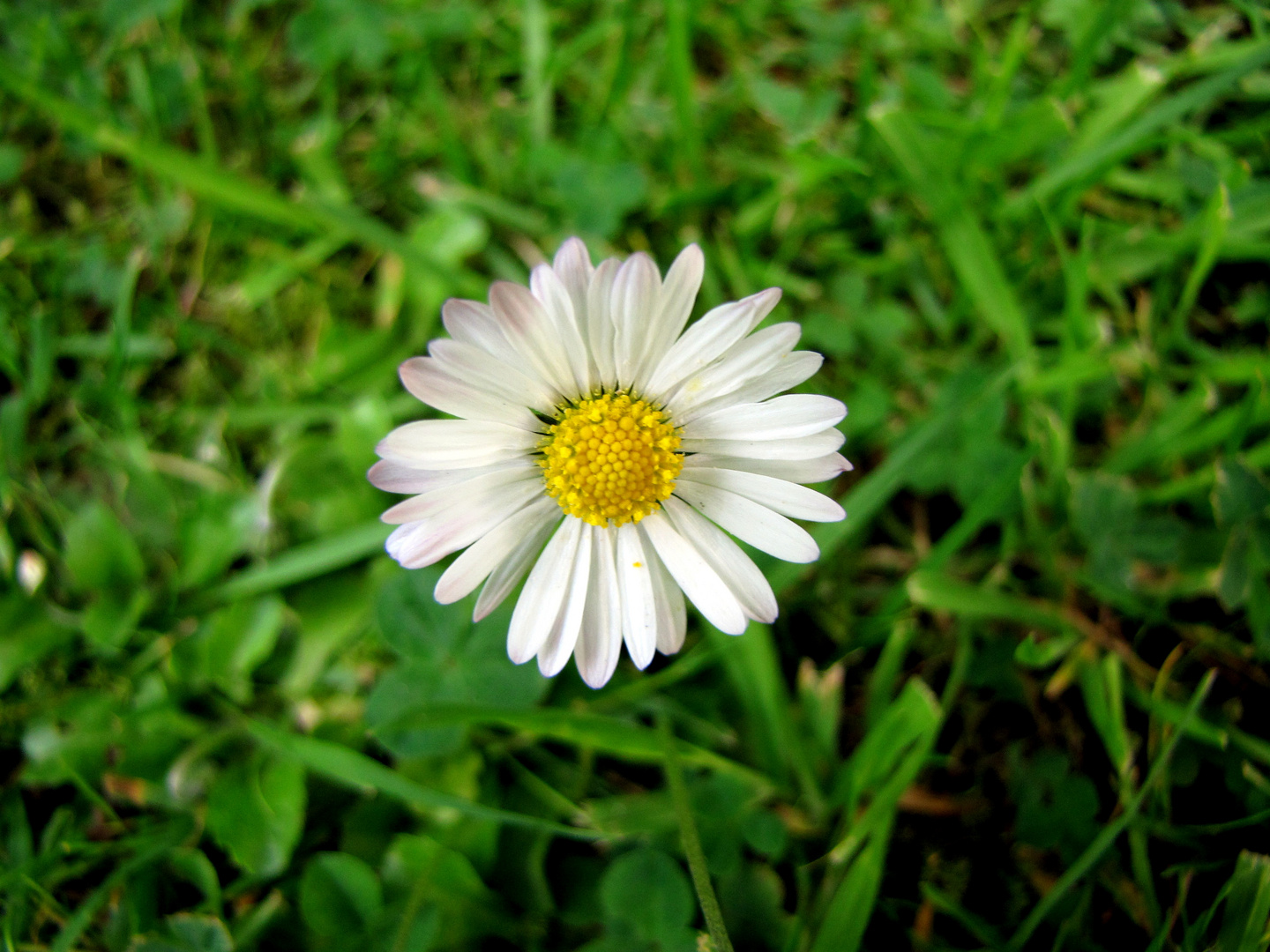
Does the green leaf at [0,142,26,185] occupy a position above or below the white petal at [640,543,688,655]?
above

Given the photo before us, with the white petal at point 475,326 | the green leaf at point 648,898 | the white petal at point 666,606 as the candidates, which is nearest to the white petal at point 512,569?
the white petal at point 666,606

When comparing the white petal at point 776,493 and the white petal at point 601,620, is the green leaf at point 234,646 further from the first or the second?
the white petal at point 776,493

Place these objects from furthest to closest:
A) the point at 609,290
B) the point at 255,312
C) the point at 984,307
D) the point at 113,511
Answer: the point at 255,312 → the point at 113,511 → the point at 984,307 → the point at 609,290

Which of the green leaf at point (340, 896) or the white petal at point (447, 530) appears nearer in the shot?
the white petal at point (447, 530)

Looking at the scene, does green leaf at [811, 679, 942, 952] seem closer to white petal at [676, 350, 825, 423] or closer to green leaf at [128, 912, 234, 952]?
white petal at [676, 350, 825, 423]

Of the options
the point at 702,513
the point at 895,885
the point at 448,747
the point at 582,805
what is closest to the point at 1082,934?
the point at 895,885

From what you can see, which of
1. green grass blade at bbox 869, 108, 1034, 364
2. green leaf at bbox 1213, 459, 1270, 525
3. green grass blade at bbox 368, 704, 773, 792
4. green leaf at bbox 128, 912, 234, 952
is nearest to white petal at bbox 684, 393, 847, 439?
green grass blade at bbox 368, 704, 773, 792

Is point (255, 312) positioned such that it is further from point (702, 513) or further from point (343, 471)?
point (702, 513)
